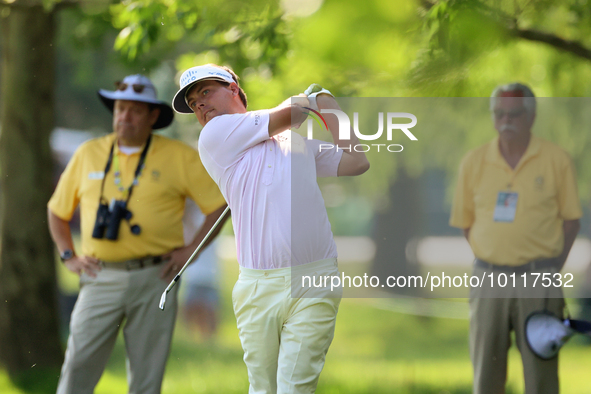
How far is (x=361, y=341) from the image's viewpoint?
4051 mm

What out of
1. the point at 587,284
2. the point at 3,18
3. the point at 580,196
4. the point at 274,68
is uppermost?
the point at 3,18

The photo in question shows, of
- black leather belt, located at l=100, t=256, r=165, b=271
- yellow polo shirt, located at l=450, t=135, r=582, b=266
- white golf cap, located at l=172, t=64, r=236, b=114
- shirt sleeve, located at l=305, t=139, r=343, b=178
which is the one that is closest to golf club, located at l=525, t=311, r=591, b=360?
yellow polo shirt, located at l=450, t=135, r=582, b=266

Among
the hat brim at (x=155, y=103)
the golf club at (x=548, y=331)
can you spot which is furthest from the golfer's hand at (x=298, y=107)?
the golf club at (x=548, y=331)

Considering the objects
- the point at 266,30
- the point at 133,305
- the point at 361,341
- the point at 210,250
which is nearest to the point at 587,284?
the point at 361,341

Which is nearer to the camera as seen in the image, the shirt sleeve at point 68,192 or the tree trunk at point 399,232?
the tree trunk at point 399,232

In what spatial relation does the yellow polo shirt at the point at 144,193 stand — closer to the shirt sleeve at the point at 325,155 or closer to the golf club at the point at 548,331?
the shirt sleeve at the point at 325,155

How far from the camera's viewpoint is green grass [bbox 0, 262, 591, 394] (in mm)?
3584

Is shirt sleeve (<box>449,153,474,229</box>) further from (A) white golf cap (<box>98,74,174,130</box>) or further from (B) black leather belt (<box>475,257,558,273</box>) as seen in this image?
(A) white golf cap (<box>98,74,174,130</box>)

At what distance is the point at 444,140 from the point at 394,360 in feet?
4.93

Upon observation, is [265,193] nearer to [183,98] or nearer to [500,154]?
[183,98]

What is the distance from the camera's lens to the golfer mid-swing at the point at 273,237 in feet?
7.86

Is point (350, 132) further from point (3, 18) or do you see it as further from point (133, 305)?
point (3, 18)

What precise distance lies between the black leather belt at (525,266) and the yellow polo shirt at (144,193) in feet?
5.02

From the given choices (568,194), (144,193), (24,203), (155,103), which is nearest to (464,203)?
(568,194)
